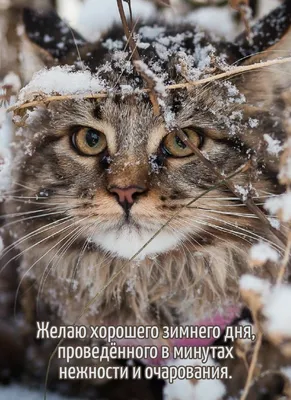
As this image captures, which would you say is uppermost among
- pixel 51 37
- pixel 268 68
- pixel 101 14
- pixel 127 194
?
pixel 101 14

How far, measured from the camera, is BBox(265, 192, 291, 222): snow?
1.17m

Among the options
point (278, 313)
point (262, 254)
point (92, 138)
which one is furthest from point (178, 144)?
point (278, 313)

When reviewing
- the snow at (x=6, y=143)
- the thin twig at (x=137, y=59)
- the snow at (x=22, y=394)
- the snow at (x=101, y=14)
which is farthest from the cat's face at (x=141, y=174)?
the snow at (x=22, y=394)

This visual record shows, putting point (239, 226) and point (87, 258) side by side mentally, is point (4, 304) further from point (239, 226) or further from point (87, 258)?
point (239, 226)

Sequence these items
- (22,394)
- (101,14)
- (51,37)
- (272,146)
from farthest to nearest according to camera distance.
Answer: (101,14), (22,394), (51,37), (272,146)

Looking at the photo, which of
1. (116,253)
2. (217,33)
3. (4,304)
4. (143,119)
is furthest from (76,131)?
(4,304)

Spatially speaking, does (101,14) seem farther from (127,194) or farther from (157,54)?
(127,194)

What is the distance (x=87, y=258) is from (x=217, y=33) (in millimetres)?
843

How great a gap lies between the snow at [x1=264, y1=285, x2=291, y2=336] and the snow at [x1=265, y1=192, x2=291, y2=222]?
0.18m

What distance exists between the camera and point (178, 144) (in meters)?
1.38

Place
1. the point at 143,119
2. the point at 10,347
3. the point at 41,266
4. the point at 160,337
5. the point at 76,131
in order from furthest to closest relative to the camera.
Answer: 1. the point at 10,347
2. the point at 41,266
3. the point at 160,337
4. the point at 76,131
5. the point at 143,119

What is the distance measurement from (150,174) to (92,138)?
22 centimetres

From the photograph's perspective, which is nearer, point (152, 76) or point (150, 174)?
point (152, 76)

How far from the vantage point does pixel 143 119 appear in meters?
1.35
